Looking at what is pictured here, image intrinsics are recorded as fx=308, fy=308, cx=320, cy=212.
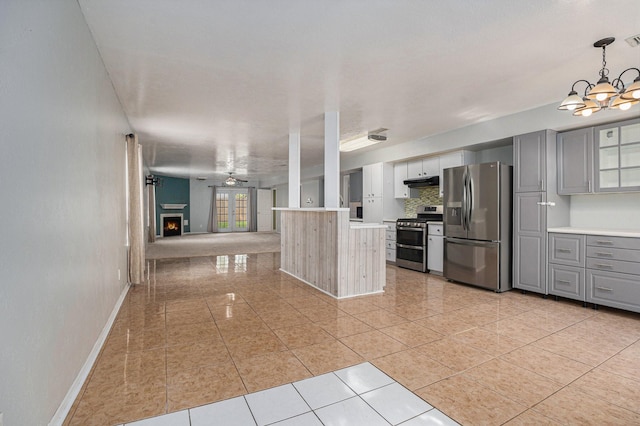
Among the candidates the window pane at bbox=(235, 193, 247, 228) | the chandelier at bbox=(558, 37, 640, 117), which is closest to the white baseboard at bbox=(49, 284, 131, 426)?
the chandelier at bbox=(558, 37, 640, 117)

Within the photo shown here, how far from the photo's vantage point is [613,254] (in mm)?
3473

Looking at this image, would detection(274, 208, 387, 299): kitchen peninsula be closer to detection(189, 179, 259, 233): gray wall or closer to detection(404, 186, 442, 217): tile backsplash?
detection(404, 186, 442, 217): tile backsplash

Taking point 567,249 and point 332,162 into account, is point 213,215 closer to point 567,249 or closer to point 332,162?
point 332,162

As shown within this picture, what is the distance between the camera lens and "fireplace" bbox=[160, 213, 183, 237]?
42.2 ft

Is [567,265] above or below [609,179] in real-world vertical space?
below

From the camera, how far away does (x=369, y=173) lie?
7.14 meters

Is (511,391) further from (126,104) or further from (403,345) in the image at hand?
(126,104)

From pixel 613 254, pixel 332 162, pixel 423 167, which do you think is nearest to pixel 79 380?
pixel 332 162

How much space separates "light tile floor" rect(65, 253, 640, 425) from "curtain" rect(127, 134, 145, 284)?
54 cm

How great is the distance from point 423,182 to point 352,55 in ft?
12.6

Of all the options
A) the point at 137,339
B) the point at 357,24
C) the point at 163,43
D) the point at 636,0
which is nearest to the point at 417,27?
the point at 357,24

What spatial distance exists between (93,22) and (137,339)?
8.45 ft

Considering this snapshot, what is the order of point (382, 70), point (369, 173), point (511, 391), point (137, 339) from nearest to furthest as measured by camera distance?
1. point (511, 391)
2. point (137, 339)
3. point (382, 70)
4. point (369, 173)

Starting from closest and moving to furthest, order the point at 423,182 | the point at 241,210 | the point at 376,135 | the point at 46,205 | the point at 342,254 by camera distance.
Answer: the point at 46,205 < the point at 342,254 < the point at 376,135 < the point at 423,182 < the point at 241,210
